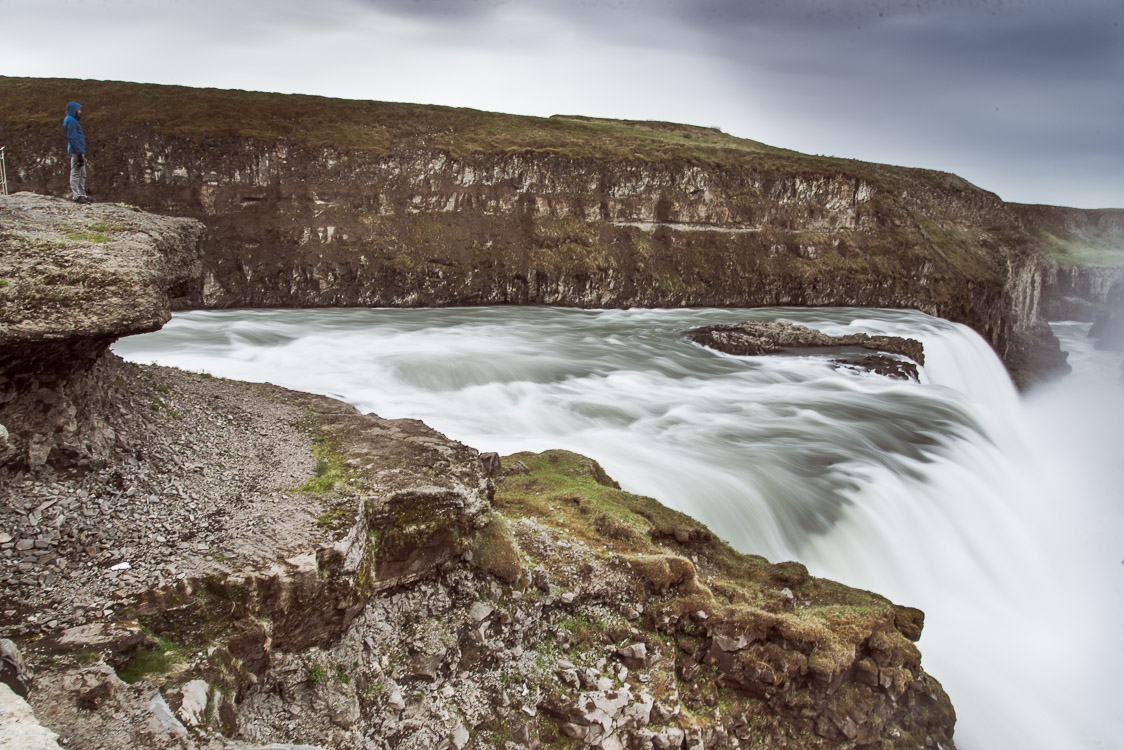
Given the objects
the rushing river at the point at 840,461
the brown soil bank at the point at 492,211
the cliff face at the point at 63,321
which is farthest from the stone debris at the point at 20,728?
the brown soil bank at the point at 492,211

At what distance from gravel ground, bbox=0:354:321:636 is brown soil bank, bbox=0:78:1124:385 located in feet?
98.0

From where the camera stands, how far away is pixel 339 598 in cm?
634

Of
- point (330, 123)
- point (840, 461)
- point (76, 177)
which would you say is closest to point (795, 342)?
point (840, 461)

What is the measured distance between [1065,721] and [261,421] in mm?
12289

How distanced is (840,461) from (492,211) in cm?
3363

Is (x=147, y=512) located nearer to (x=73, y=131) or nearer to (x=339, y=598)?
(x=339, y=598)

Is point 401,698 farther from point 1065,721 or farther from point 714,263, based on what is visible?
point 714,263

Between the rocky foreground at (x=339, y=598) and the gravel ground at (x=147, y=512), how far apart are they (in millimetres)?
25

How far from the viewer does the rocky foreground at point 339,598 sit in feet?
17.7

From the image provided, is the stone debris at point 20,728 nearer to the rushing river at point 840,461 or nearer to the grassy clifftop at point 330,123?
the rushing river at point 840,461

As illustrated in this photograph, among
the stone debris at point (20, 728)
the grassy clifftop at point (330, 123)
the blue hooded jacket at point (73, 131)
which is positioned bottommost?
the stone debris at point (20, 728)

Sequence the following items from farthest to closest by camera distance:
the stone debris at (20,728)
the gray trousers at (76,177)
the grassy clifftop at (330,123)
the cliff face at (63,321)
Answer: the grassy clifftop at (330,123)
the gray trousers at (76,177)
the cliff face at (63,321)
the stone debris at (20,728)

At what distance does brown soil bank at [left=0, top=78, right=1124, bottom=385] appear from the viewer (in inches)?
1467

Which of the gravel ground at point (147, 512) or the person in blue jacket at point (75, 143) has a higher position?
the person in blue jacket at point (75, 143)
